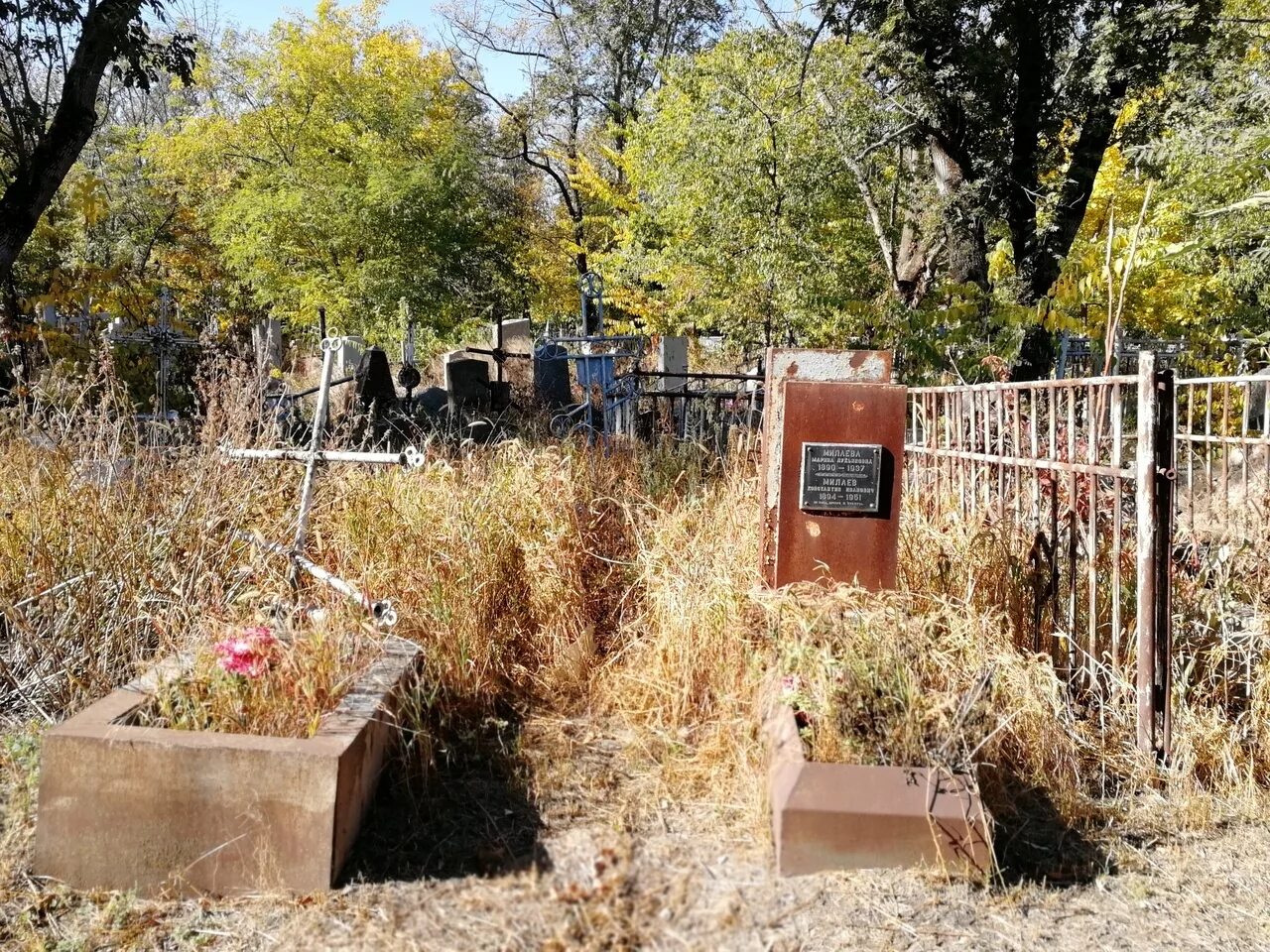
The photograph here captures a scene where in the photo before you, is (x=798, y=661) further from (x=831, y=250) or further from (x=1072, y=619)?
(x=831, y=250)

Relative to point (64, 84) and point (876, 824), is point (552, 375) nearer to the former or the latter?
point (64, 84)

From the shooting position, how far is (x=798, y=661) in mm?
3797

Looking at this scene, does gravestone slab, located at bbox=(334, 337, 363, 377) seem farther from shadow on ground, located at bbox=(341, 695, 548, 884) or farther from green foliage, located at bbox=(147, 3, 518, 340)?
shadow on ground, located at bbox=(341, 695, 548, 884)

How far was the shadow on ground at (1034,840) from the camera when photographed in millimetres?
3346

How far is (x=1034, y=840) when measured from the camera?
3.57m

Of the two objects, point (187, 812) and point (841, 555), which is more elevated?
point (841, 555)

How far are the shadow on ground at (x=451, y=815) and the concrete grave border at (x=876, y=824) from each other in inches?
34.7

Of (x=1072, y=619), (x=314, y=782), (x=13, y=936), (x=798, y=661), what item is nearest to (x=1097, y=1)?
(x=1072, y=619)

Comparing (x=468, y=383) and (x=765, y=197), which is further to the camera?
(x=765, y=197)

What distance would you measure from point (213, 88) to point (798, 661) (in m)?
24.9

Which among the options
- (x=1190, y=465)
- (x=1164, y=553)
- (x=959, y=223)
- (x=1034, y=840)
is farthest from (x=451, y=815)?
(x=959, y=223)

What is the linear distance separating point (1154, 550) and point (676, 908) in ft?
7.82

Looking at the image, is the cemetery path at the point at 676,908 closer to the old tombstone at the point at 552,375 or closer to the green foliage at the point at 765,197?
the green foliage at the point at 765,197

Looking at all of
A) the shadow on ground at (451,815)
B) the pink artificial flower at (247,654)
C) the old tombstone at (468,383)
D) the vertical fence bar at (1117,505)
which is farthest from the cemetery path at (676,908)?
the old tombstone at (468,383)
